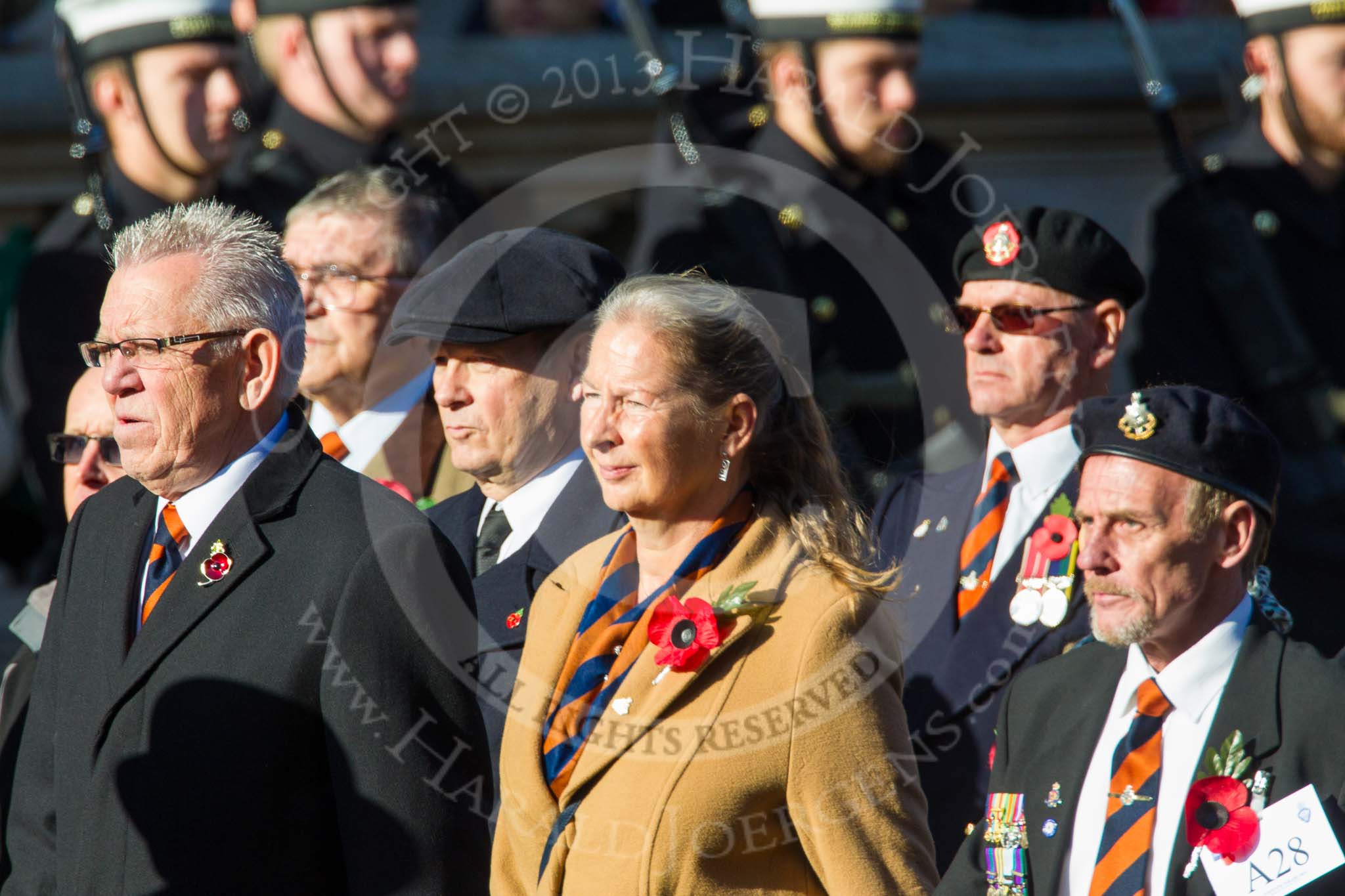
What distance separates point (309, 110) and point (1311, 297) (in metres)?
3.05

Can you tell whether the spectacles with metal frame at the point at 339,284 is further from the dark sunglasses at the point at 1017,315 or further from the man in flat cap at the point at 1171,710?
the man in flat cap at the point at 1171,710

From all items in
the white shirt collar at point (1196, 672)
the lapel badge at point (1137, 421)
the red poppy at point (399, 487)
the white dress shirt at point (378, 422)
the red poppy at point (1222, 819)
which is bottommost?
the red poppy at point (1222, 819)

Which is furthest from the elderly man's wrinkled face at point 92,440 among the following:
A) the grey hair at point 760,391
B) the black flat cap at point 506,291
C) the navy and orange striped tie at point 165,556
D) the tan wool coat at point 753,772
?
the tan wool coat at point 753,772

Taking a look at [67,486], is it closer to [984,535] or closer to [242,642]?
[242,642]

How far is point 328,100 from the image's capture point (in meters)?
5.48

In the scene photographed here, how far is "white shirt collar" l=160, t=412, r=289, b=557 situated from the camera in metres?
2.75

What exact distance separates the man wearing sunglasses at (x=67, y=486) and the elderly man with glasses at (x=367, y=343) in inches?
18.3

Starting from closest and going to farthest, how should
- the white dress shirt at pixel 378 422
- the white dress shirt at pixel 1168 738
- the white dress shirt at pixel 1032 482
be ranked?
1. the white dress shirt at pixel 1168 738
2. the white dress shirt at pixel 1032 482
3. the white dress shirt at pixel 378 422

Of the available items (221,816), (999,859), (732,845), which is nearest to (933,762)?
(999,859)

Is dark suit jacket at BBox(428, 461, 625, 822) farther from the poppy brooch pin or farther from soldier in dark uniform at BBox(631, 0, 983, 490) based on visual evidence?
soldier in dark uniform at BBox(631, 0, 983, 490)

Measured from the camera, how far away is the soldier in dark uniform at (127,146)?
5.23m

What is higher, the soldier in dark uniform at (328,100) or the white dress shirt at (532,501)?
the soldier in dark uniform at (328,100)

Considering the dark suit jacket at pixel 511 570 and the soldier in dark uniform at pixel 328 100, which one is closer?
the dark suit jacket at pixel 511 570

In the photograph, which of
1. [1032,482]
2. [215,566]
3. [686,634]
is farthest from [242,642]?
[1032,482]
